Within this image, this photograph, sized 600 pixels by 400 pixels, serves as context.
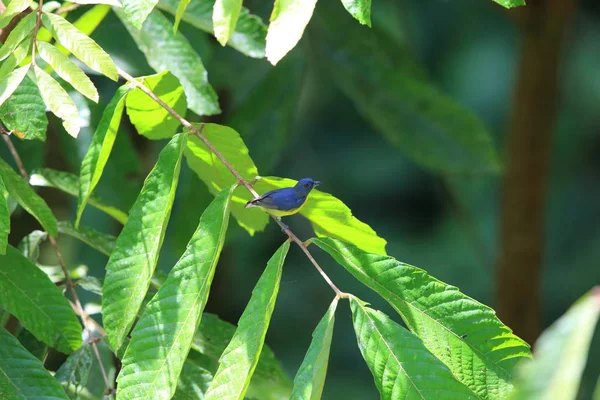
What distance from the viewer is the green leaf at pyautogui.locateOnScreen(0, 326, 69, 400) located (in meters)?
0.72

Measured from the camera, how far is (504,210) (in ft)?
5.59

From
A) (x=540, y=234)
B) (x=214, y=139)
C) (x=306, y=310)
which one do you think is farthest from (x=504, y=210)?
(x=306, y=310)

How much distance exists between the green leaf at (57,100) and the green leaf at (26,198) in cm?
13

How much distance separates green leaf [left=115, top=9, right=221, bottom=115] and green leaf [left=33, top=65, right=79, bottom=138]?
0.32 metres

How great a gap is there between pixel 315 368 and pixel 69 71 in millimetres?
343

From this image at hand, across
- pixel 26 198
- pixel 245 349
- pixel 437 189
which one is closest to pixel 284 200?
pixel 245 349

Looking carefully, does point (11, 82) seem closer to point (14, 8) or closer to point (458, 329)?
point (14, 8)

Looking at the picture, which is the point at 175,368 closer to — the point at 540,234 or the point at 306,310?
the point at 540,234

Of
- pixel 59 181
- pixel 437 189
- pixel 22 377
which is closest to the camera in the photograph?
pixel 22 377

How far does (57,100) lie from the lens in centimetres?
70

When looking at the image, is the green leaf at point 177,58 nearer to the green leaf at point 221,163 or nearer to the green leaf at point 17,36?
the green leaf at point 221,163

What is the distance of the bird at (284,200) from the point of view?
0.76m

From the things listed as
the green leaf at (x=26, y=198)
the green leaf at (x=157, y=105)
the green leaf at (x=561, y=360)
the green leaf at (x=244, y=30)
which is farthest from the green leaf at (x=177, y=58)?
the green leaf at (x=561, y=360)

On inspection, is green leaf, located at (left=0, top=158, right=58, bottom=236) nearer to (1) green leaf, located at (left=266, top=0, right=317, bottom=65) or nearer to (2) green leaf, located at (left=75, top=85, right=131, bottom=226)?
(2) green leaf, located at (left=75, top=85, right=131, bottom=226)
